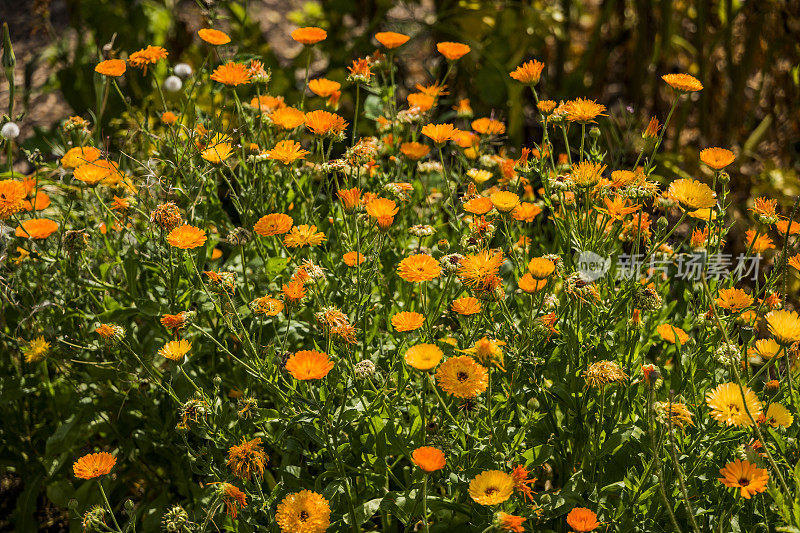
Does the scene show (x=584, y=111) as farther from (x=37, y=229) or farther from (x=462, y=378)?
(x=37, y=229)

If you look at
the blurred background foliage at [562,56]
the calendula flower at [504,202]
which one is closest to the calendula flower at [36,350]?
the calendula flower at [504,202]

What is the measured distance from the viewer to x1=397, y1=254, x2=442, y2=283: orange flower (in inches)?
59.6

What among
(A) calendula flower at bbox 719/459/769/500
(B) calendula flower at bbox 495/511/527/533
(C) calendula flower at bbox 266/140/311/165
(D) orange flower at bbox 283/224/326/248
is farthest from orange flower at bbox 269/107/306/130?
(A) calendula flower at bbox 719/459/769/500

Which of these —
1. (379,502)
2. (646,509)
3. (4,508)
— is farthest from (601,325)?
(4,508)

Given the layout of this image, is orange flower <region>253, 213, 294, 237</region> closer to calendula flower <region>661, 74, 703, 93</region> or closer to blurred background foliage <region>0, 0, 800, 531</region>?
calendula flower <region>661, 74, 703, 93</region>

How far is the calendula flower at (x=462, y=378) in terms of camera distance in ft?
4.68

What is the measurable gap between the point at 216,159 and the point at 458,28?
235 cm

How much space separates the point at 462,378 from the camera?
144cm

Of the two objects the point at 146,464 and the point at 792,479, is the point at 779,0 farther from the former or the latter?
the point at 146,464

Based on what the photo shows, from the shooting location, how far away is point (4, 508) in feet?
7.55

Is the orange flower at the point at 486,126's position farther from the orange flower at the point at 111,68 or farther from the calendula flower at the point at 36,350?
the calendula flower at the point at 36,350

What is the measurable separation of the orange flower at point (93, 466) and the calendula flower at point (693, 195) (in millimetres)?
1207

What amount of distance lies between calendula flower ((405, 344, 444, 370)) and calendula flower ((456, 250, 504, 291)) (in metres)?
0.16

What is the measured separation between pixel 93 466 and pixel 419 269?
0.72 metres
